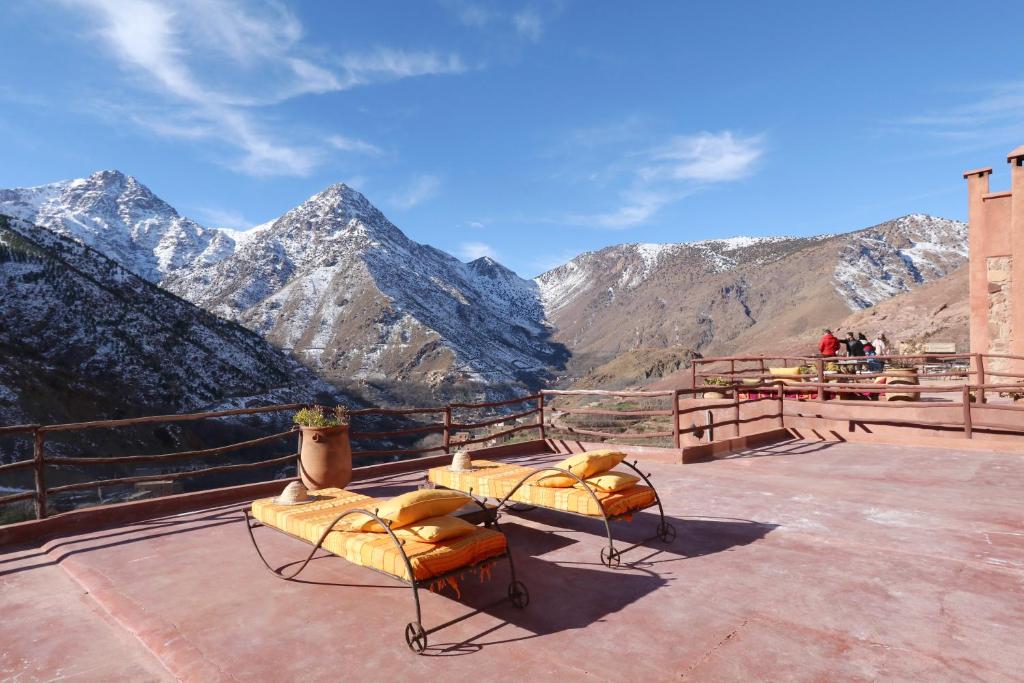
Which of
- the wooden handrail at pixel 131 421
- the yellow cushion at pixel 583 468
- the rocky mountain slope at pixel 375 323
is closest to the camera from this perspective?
the yellow cushion at pixel 583 468

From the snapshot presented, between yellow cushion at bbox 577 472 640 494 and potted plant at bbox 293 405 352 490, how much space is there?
9.40ft

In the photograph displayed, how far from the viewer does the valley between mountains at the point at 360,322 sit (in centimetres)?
6206

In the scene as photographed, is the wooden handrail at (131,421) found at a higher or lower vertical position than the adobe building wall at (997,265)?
lower

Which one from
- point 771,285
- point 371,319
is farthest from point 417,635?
point 771,285

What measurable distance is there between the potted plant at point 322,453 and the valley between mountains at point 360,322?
52.2m

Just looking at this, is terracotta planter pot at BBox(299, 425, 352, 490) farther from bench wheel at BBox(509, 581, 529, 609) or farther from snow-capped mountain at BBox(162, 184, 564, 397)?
snow-capped mountain at BBox(162, 184, 564, 397)

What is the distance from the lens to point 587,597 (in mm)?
3803

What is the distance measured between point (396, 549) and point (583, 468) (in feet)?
6.00

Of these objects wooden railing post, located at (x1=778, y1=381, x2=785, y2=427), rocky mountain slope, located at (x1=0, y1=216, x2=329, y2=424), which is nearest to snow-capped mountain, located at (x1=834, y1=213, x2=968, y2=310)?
rocky mountain slope, located at (x1=0, y1=216, x2=329, y2=424)

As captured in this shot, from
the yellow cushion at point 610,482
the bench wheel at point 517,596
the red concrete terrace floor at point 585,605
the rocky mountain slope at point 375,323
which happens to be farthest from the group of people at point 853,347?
the rocky mountain slope at point 375,323

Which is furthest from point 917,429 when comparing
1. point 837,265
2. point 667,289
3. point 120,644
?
point 667,289

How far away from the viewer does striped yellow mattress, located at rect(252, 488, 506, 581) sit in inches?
130

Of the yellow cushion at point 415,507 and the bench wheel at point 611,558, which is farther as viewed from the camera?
the bench wheel at point 611,558

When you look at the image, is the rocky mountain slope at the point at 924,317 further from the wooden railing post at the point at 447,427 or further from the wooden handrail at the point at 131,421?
the wooden handrail at the point at 131,421
